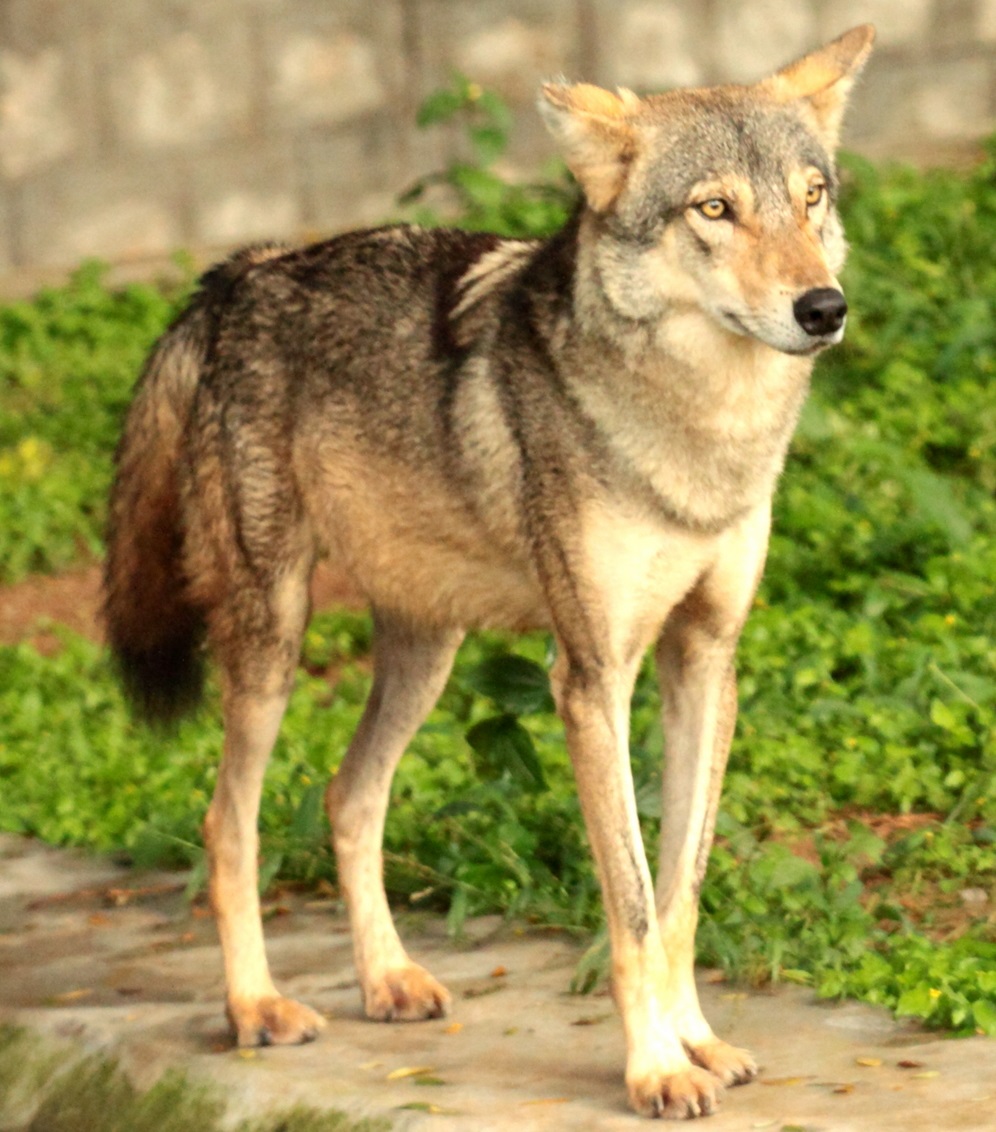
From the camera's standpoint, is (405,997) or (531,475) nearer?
(531,475)

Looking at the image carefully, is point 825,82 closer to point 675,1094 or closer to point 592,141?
point 592,141

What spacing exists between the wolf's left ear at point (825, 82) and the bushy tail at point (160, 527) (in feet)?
4.50

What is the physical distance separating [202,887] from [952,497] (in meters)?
2.77

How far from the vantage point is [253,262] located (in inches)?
192

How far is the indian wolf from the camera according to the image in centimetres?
394

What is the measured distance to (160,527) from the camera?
4875mm

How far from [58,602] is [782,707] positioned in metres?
2.96

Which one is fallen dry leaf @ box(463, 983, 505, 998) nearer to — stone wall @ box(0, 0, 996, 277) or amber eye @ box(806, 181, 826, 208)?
amber eye @ box(806, 181, 826, 208)

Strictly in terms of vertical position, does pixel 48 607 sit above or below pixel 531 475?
below

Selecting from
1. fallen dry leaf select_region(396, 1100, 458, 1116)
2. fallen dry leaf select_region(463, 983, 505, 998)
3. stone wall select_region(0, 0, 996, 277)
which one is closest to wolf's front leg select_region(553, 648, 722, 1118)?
fallen dry leaf select_region(396, 1100, 458, 1116)

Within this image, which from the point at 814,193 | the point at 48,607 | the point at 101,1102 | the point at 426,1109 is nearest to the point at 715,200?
the point at 814,193

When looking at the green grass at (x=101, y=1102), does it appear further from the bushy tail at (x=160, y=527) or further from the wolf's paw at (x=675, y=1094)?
the bushy tail at (x=160, y=527)

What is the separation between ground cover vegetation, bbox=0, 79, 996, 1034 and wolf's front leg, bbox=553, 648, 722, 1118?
1.82ft

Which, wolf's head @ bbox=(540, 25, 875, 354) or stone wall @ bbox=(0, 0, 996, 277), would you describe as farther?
stone wall @ bbox=(0, 0, 996, 277)
